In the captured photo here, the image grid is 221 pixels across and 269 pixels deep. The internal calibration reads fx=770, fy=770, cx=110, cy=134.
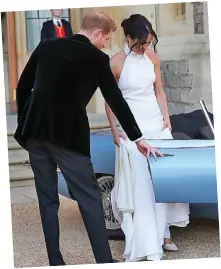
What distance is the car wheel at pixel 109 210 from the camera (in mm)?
5195

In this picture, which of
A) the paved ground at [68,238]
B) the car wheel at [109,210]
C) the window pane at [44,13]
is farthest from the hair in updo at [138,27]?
the paved ground at [68,238]

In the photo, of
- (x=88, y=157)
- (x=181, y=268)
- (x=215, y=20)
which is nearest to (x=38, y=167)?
(x=88, y=157)

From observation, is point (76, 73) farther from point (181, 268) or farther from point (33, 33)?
point (33, 33)

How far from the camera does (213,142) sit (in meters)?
4.72

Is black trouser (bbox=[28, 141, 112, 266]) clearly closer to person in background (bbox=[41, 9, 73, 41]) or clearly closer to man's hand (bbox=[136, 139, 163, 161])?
man's hand (bbox=[136, 139, 163, 161])

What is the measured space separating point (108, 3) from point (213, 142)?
107 centimetres

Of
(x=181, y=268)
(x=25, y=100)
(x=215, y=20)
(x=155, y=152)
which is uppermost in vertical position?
(x=215, y=20)

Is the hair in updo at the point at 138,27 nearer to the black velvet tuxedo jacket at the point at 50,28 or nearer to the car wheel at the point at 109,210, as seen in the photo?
the black velvet tuxedo jacket at the point at 50,28

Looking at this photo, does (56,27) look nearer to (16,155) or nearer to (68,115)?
(68,115)

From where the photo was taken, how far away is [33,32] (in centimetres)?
586

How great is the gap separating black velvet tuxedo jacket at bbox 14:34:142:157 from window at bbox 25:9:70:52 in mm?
468

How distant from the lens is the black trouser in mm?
4375

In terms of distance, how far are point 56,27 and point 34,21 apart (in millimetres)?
486

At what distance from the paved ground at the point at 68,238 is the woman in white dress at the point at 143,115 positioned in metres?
0.23
